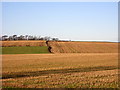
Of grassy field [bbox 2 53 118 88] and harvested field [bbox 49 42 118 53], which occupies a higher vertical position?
grassy field [bbox 2 53 118 88]

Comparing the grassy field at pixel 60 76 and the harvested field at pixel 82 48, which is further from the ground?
the grassy field at pixel 60 76

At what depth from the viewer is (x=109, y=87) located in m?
8.85

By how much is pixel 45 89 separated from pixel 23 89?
1.21 metres

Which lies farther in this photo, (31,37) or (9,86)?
(31,37)

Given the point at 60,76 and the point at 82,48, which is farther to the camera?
the point at 82,48

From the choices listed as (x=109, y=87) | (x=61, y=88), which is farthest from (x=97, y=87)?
(x=61, y=88)

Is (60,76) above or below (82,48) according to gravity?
above

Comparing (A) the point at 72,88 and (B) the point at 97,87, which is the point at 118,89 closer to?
(B) the point at 97,87

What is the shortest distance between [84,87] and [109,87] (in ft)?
4.64

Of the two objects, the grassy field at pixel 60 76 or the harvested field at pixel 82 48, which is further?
the harvested field at pixel 82 48

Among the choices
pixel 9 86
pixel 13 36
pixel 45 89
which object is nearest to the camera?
pixel 45 89

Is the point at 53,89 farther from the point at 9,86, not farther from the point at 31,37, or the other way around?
the point at 31,37

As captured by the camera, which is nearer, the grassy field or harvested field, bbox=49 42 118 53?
the grassy field

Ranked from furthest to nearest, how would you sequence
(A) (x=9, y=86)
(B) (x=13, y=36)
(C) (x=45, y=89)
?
(B) (x=13, y=36) < (A) (x=9, y=86) < (C) (x=45, y=89)
